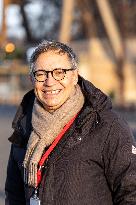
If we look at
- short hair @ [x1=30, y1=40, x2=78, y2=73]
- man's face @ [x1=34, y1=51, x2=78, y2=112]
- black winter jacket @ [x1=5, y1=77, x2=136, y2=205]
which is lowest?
black winter jacket @ [x1=5, y1=77, x2=136, y2=205]

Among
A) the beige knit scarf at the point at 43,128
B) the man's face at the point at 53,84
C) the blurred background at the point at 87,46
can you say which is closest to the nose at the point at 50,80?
the man's face at the point at 53,84

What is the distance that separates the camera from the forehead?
2792mm

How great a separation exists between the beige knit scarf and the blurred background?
47.2ft

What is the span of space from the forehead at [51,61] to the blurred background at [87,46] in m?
14.4

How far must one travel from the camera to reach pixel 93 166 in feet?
8.75

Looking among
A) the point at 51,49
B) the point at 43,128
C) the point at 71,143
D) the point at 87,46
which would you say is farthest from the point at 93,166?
the point at 87,46

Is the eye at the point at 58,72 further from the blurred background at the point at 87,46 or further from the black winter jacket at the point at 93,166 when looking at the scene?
the blurred background at the point at 87,46

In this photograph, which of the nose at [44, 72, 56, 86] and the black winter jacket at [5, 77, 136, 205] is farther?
the nose at [44, 72, 56, 86]

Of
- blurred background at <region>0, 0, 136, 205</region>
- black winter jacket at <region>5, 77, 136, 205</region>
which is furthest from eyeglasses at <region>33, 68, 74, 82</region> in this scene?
blurred background at <region>0, 0, 136, 205</region>

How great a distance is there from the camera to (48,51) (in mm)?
2820

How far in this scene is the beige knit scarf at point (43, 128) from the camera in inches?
108

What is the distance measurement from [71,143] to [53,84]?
29 cm

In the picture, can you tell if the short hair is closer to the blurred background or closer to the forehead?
the forehead

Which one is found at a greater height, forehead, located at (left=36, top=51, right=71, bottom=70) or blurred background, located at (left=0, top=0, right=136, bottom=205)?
blurred background, located at (left=0, top=0, right=136, bottom=205)
